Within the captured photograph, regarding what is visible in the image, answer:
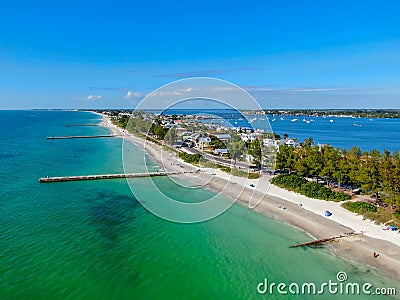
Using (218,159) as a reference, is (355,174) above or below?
above

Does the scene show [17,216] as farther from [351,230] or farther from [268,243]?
[351,230]

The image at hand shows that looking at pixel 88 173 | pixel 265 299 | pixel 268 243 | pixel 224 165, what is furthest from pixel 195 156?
pixel 265 299

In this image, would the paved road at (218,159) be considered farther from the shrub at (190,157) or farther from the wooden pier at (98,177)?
the wooden pier at (98,177)

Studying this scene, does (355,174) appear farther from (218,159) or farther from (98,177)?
(98,177)

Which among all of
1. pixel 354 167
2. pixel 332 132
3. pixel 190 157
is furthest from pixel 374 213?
pixel 332 132

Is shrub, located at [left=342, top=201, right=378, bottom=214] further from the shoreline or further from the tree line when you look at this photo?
the tree line
